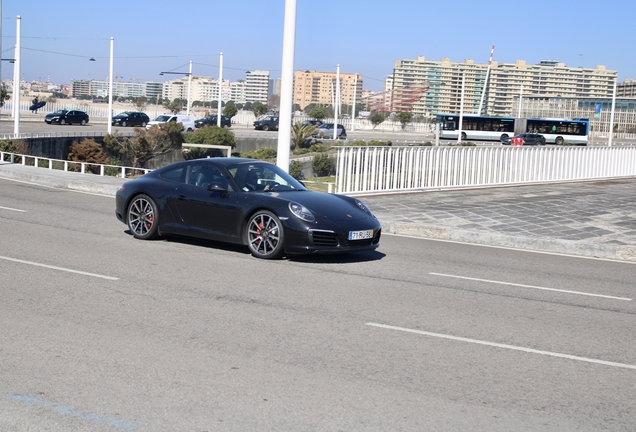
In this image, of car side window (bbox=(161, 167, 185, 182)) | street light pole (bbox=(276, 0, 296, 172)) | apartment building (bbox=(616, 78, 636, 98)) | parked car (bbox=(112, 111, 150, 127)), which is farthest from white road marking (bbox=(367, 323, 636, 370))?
apartment building (bbox=(616, 78, 636, 98))

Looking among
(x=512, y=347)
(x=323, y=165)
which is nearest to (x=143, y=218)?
(x=512, y=347)

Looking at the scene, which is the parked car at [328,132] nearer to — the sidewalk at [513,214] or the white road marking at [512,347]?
the sidewalk at [513,214]

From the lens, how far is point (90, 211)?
14.3m

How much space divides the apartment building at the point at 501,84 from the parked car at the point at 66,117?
11671 cm

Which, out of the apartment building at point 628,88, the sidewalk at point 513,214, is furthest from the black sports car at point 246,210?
the apartment building at point 628,88

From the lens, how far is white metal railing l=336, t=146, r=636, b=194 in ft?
59.4

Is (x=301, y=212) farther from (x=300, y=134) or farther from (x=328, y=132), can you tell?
(x=328, y=132)

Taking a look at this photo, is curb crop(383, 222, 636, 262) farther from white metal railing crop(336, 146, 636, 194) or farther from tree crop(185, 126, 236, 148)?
tree crop(185, 126, 236, 148)

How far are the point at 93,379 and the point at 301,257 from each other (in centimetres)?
559

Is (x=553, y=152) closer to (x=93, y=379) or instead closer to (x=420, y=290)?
(x=420, y=290)

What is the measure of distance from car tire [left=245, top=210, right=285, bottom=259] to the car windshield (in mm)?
578

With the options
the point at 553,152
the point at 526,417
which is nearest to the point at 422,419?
the point at 526,417

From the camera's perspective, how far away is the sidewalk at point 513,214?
12.7 m

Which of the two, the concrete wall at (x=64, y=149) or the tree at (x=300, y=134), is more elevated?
the tree at (x=300, y=134)
